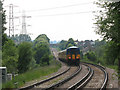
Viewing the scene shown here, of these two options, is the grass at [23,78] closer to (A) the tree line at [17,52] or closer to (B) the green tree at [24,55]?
(A) the tree line at [17,52]

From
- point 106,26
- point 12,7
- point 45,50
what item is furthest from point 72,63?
point 45,50

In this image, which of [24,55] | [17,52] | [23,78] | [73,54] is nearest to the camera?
[23,78]

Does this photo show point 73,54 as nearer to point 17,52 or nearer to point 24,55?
point 17,52

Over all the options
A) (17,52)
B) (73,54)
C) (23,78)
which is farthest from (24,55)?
(23,78)

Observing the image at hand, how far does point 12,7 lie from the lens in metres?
37.0

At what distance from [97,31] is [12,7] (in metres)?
28.1

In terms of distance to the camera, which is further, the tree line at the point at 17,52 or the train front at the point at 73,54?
the train front at the point at 73,54

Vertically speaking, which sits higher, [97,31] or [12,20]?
[12,20]

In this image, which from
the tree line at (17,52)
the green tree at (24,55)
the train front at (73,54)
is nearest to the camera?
the tree line at (17,52)

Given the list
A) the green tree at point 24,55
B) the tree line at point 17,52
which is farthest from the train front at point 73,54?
the green tree at point 24,55

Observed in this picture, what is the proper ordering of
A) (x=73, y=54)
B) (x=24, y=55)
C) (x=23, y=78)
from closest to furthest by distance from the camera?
(x=23, y=78) → (x=73, y=54) → (x=24, y=55)

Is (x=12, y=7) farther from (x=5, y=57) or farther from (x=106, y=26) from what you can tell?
(x=106, y=26)

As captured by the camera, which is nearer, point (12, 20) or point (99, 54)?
point (12, 20)

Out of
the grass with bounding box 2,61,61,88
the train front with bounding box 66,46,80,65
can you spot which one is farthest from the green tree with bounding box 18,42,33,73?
the grass with bounding box 2,61,61,88
